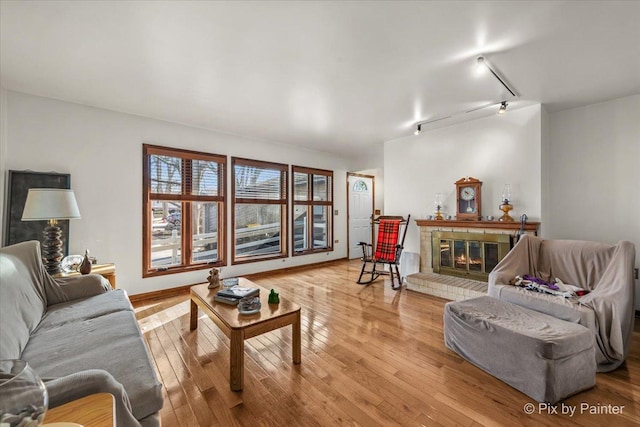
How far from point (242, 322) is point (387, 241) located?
124 inches

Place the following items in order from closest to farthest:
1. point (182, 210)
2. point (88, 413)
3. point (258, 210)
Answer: point (88, 413) < point (182, 210) < point (258, 210)

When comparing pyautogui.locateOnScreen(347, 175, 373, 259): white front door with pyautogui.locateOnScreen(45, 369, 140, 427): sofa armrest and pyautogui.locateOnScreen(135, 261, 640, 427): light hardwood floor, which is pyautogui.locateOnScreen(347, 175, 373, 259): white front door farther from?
pyautogui.locateOnScreen(45, 369, 140, 427): sofa armrest

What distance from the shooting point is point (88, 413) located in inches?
28.7

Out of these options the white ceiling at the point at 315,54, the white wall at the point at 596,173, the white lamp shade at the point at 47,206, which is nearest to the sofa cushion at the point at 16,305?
the white lamp shade at the point at 47,206

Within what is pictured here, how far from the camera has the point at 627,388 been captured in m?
1.85

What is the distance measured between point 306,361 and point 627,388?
2.27 m

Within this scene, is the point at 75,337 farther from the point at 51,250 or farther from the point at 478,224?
the point at 478,224

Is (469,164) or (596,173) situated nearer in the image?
(596,173)

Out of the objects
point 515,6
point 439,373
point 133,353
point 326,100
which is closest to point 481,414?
point 439,373

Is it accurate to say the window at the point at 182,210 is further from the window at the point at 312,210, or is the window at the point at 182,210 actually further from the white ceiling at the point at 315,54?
the window at the point at 312,210

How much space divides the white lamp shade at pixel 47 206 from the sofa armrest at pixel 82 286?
61cm

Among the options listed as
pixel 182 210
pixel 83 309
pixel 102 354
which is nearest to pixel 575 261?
pixel 102 354

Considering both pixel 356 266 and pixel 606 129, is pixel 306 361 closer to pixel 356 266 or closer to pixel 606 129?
pixel 356 266

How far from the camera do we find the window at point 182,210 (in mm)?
3756
